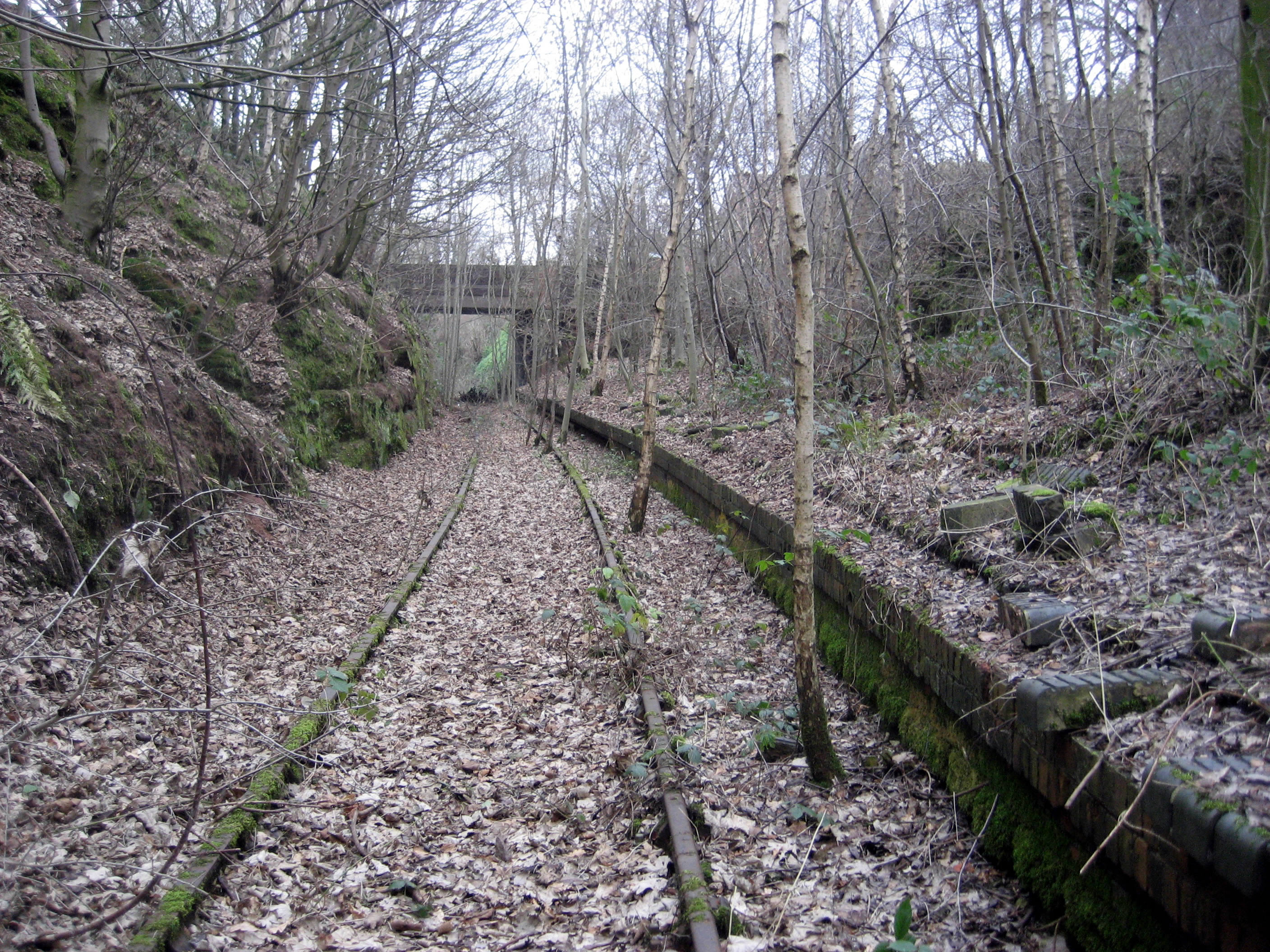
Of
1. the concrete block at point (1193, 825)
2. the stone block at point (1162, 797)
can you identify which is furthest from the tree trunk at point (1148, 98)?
the concrete block at point (1193, 825)

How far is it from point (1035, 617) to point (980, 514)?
1.67 metres

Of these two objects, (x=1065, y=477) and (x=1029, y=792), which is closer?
(x=1029, y=792)

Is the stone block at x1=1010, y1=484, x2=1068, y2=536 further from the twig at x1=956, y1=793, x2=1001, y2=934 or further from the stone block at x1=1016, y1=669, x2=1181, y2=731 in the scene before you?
the twig at x1=956, y1=793, x2=1001, y2=934

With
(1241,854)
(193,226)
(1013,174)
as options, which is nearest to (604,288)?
(193,226)

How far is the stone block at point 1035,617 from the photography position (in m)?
3.67

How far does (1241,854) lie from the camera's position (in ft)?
6.87

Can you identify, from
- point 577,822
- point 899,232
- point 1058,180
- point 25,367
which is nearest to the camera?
point 577,822

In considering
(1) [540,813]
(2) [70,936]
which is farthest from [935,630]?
(2) [70,936]

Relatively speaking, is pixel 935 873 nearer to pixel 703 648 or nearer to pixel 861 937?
pixel 861 937

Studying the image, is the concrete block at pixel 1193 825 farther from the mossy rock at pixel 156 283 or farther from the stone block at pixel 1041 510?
the mossy rock at pixel 156 283

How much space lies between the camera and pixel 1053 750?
3.05 meters

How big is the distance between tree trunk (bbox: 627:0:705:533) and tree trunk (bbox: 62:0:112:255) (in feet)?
19.6

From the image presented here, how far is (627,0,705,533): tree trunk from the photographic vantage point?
9383 millimetres

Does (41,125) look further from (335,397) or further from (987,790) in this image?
(987,790)
